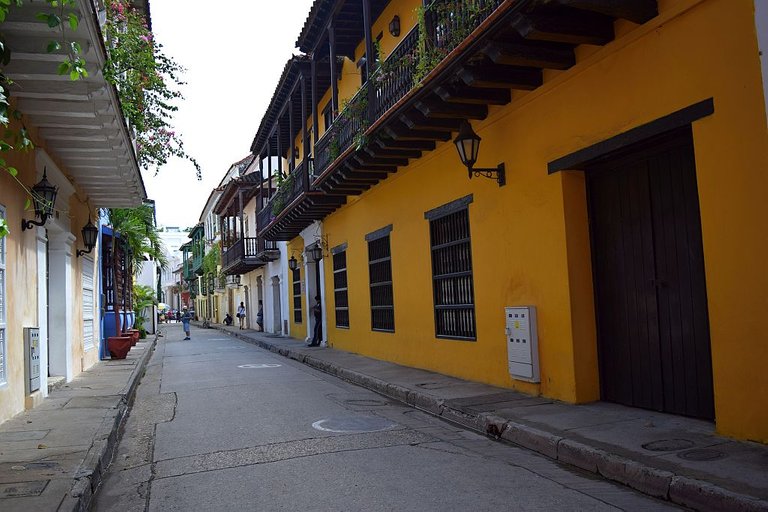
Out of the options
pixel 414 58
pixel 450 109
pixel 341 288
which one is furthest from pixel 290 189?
pixel 450 109

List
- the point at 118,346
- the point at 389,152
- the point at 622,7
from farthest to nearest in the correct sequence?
the point at 118,346 → the point at 389,152 → the point at 622,7

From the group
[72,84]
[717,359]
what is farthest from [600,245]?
[72,84]

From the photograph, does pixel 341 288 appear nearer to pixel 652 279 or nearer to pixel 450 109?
pixel 450 109

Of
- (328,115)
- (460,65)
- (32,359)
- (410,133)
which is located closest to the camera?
(460,65)

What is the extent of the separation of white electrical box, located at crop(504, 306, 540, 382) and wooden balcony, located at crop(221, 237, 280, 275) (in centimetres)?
1597

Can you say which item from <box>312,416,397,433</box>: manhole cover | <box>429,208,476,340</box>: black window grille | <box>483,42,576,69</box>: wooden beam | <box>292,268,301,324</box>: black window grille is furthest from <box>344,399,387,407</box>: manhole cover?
<box>292,268,301,324</box>: black window grille

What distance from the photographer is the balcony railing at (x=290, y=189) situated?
15532 mm

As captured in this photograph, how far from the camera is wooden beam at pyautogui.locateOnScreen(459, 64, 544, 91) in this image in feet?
23.1

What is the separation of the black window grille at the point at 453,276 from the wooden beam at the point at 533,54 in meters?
3.04

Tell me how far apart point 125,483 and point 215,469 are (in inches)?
27.8

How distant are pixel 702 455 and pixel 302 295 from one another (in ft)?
55.1

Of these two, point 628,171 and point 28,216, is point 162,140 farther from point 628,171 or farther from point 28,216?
point 628,171

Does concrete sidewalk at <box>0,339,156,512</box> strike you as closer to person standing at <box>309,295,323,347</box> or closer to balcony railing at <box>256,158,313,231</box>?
balcony railing at <box>256,158,313,231</box>

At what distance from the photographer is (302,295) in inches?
816
